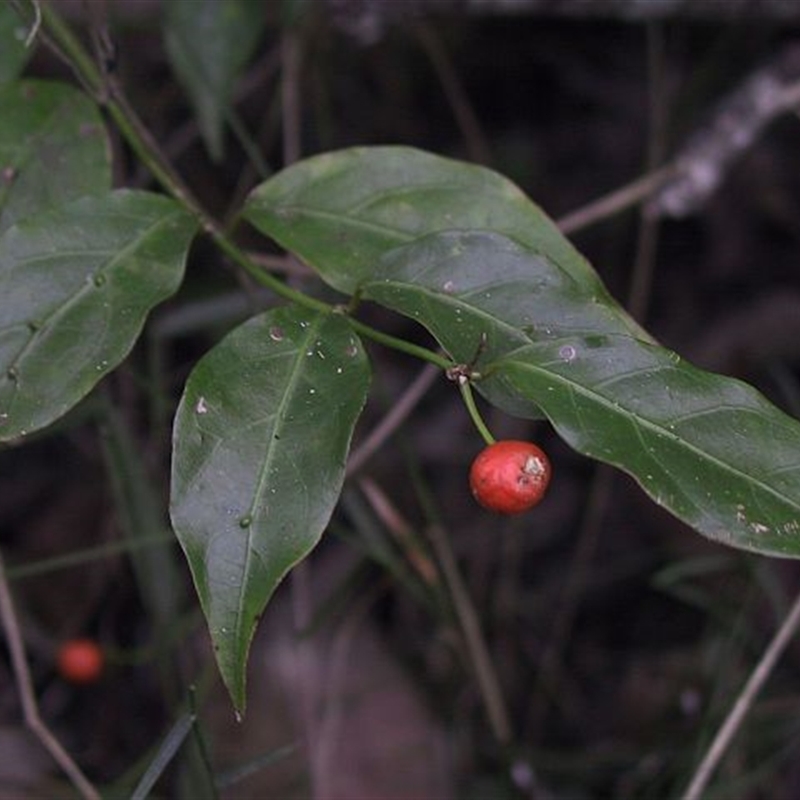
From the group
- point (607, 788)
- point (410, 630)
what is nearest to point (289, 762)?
point (410, 630)

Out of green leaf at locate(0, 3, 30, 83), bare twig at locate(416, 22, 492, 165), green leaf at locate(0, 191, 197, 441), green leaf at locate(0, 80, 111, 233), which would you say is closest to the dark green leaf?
green leaf at locate(0, 191, 197, 441)

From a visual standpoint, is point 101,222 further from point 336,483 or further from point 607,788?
point 607,788

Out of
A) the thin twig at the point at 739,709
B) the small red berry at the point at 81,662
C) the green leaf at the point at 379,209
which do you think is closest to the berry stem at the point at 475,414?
the green leaf at the point at 379,209

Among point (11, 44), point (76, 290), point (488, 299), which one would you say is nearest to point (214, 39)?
point (11, 44)

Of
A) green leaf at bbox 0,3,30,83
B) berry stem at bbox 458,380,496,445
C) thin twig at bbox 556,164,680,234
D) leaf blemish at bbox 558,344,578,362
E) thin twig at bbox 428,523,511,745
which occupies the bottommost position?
thin twig at bbox 428,523,511,745

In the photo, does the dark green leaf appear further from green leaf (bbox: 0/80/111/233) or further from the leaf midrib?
green leaf (bbox: 0/80/111/233)

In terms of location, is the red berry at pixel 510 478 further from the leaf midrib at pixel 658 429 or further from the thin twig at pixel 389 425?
the thin twig at pixel 389 425
